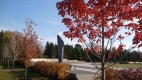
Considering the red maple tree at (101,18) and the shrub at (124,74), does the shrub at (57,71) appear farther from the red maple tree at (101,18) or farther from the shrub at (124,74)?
the red maple tree at (101,18)

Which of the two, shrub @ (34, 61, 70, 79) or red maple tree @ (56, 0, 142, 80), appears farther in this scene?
shrub @ (34, 61, 70, 79)

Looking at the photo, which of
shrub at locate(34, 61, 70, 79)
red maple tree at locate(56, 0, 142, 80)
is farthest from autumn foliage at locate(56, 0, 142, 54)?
shrub at locate(34, 61, 70, 79)

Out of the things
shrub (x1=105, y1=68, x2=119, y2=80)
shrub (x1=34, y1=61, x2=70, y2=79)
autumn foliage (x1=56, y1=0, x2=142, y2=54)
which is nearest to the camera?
autumn foliage (x1=56, y1=0, x2=142, y2=54)

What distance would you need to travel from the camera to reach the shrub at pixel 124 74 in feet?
23.7

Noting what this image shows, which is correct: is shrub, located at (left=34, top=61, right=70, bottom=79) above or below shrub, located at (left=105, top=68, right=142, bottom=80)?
below

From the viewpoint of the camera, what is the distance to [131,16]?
162 inches

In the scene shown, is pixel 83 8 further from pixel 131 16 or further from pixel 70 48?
pixel 70 48

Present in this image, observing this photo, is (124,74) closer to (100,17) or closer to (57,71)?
(100,17)

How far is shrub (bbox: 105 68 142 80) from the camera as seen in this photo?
7223 millimetres

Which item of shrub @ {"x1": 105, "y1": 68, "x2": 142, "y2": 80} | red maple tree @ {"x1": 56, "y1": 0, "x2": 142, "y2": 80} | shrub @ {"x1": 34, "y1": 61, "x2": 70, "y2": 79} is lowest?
shrub @ {"x1": 34, "y1": 61, "x2": 70, "y2": 79}

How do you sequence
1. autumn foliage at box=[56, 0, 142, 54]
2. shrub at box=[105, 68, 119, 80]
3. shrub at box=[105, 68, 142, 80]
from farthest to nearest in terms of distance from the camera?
shrub at box=[105, 68, 119, 80] < shrub at box=[105, 68, 142, 80] < autumn foliage at box=[56, 0, 142, 54]

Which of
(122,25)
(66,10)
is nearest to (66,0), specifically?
(66,10)

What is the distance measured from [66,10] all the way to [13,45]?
23.8 metres

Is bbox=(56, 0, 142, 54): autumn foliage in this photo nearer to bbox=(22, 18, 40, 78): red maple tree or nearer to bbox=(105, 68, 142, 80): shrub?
bbox=(105, 68, 142, 80): shrub
